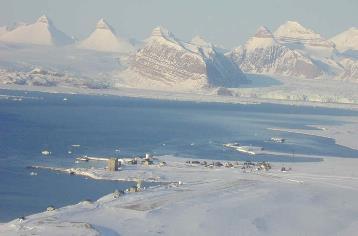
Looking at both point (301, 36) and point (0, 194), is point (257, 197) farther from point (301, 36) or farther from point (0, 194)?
point (301, 36)

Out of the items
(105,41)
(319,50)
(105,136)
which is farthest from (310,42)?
(105,136)

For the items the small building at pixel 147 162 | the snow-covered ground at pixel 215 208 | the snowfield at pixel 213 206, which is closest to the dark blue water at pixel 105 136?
the snowfield at pixel 213 206

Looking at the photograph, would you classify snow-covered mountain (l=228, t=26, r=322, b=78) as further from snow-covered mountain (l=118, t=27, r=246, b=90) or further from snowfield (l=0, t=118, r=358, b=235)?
snowfield (l=0, t=118, r=358, b=235)

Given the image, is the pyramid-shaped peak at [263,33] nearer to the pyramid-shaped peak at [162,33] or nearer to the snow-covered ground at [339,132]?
the pyramid-shaped peak at [162,33]

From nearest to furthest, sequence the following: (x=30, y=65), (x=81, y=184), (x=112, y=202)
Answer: (x=112, y=202)
(x=81, y=184)
(x=30, y=65)

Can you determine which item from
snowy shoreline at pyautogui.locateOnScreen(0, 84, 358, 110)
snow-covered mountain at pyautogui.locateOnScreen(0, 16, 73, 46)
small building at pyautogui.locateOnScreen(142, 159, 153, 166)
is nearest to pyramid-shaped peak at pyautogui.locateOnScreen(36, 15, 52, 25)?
snow-covered mountain at pyautogui.locateOnScreen(0, 16, 73, 46)

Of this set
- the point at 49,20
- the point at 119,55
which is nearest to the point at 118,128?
the point at 119,55
